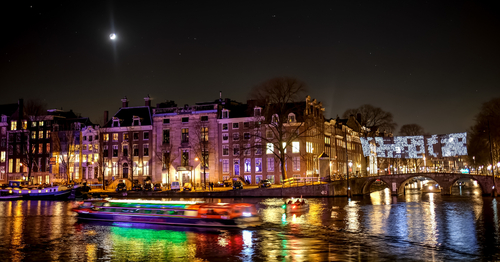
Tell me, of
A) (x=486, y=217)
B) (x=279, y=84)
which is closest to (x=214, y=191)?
(x=279, y=84)

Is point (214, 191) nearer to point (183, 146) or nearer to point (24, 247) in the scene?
point (183, 146)

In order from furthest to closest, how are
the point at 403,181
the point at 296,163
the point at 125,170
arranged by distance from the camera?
the point at 125,170, the point at 296,163, the point at 403,181

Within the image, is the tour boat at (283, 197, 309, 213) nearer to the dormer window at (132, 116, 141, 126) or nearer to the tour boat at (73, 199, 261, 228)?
the tour boat at (73, 199, 261, 228)

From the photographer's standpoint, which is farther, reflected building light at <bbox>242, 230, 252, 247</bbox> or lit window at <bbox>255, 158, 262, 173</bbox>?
lit window at <bbox>255, 158, 262, 173</bbox>

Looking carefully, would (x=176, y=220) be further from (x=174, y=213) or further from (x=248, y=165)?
(x=248, y=165)

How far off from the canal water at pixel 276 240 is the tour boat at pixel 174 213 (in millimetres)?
665

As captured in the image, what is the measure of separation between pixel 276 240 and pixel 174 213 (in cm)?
1020

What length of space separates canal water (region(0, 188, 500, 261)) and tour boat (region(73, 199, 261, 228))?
665 millimetres

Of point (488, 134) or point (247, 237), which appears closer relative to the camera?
point (247, 237)

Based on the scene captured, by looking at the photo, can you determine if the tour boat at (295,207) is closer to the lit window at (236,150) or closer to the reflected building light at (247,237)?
the reflected building light at (247,237)

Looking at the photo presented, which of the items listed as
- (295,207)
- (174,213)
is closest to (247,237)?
(174,213)

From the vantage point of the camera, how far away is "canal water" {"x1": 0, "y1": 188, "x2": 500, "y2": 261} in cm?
2448

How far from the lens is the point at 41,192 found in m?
82.4

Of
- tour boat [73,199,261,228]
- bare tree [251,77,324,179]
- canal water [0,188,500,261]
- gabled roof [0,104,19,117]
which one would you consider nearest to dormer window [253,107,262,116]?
bare tree [251,77,324,179]
